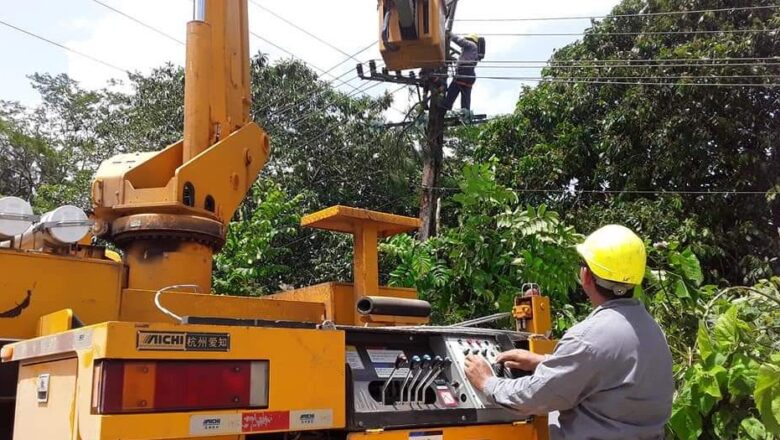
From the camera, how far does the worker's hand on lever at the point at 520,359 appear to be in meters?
3.17

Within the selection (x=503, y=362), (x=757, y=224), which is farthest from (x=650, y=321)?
(x=757, y=224)

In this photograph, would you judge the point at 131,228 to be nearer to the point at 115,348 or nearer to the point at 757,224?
the point at 115,348

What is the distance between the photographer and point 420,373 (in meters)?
3.03

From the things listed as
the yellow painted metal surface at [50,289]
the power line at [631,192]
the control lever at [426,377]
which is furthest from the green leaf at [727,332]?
the power line at [631,192]

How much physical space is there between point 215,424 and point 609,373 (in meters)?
1.39

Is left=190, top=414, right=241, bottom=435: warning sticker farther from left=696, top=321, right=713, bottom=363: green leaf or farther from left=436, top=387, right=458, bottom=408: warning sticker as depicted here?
left=696, top=321, right=713, bottom=363: green leaf

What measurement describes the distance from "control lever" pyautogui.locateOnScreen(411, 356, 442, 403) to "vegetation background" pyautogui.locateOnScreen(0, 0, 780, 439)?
6.62ft

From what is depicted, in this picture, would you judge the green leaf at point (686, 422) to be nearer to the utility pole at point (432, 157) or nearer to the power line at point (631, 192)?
the power line at point (631, 192)

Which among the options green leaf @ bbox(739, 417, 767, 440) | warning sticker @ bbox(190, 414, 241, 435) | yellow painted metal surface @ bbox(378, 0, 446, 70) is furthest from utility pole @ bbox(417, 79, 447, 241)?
warning sticker @ bbox(190, 414, 241, 435)

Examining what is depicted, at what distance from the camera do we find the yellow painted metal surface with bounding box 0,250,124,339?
306cm

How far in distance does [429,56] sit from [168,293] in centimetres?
294

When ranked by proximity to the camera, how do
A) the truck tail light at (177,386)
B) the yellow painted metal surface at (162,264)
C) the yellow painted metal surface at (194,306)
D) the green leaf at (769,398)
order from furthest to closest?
the green leaf at (769,398) < the yellow painted metal surface at (162,264) < the yellow painted metal surface at (194,306) < the truck tail light at (177,386)

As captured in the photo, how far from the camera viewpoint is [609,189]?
16578 mm

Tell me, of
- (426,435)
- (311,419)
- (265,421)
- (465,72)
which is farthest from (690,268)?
(465,72)
